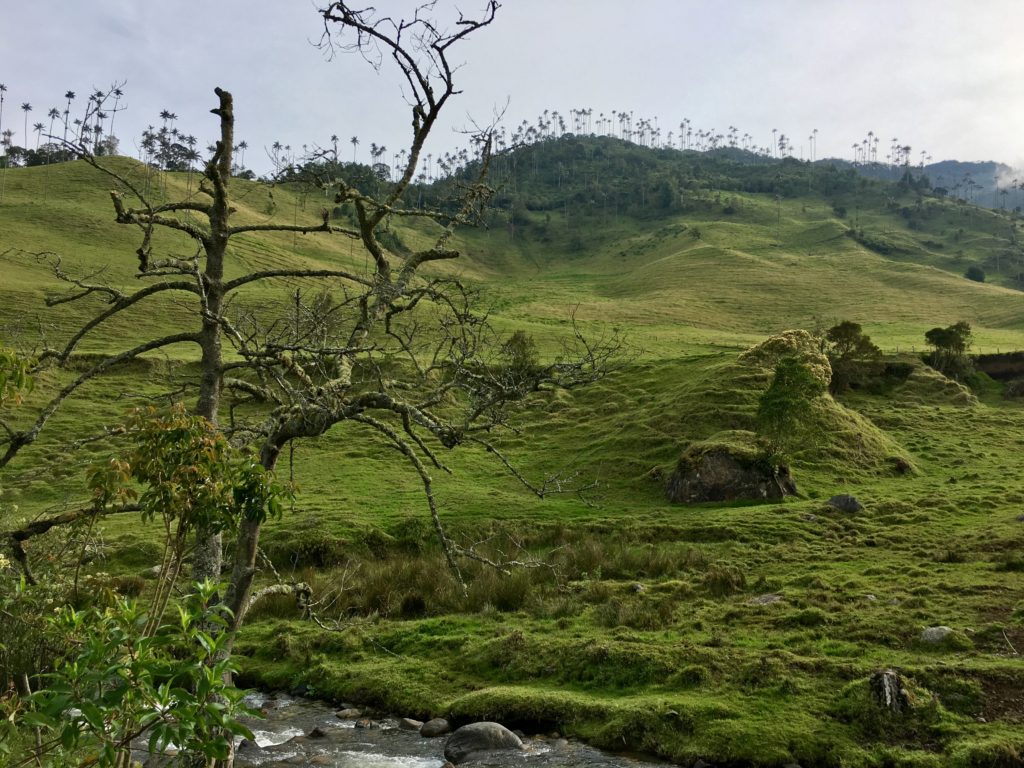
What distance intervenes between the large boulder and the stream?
59.1ft

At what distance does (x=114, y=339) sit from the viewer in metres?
57.4

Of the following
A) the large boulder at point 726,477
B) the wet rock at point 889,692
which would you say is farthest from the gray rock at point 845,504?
the wet rock at point 889,692

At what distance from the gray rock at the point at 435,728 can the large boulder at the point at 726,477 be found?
17.7 m

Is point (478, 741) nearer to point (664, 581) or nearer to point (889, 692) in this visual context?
point (889, 692)

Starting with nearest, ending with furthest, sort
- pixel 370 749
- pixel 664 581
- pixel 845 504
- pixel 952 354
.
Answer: pixel 370 749 < pixel 664 581 < pixel 845 504 < pixel 952 354

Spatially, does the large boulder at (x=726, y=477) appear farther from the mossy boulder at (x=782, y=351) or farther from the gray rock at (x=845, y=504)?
the mossy boulder at (x=782, y=351)

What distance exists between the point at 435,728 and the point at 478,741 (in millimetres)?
1187

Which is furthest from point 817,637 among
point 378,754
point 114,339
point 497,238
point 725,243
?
point 497,238

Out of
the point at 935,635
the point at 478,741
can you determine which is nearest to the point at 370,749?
the point at 478,741

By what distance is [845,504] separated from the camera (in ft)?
90.1

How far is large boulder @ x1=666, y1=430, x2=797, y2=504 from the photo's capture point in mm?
29703

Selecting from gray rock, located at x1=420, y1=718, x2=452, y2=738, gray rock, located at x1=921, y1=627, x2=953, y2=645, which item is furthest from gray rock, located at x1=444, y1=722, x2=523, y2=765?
gray rock, located at x1=921, y1=627, x2=953, y2=645

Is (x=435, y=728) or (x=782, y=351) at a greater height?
(x=782, y=351)

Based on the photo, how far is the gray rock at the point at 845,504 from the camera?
2730 centimetres
